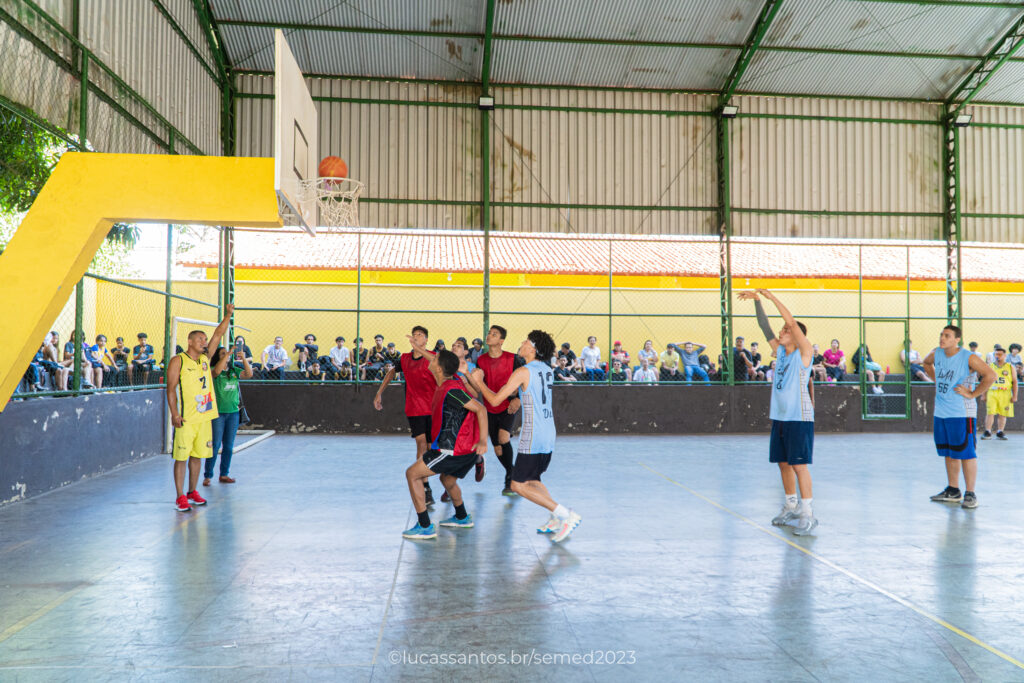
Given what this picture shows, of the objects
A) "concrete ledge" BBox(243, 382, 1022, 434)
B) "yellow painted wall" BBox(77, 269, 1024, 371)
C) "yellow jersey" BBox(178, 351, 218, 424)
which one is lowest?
"concrete ledge" BBox(243, 382, 1022, 434)

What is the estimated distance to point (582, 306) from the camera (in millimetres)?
24172

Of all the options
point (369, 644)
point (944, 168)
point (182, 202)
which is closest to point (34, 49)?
point (182, 202)

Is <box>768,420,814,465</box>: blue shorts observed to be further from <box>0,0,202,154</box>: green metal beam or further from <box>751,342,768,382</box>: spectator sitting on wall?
<box>751,342,768,382</box>: spectator sitting on wall

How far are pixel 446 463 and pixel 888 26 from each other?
16225 mm

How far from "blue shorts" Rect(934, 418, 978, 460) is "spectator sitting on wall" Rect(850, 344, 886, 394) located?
9.74 m

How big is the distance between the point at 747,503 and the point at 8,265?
725cm

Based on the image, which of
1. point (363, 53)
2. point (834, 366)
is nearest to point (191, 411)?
point (363, 53)

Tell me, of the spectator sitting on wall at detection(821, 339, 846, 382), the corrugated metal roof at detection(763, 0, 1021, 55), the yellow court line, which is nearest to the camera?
the yellow court line

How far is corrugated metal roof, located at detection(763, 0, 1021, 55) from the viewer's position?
1705 centimetres

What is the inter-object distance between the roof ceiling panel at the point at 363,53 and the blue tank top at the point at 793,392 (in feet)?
41.2

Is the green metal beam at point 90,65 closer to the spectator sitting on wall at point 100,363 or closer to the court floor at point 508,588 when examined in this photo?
the spectator sitting on wall at point 100,363

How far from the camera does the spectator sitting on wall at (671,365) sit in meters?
18.7

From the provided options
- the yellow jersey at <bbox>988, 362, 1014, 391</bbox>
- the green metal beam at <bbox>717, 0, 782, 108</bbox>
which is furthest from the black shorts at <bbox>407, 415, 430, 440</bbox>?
the yellow jersey at <bbox>988, 362, 1014, 391</bbox>

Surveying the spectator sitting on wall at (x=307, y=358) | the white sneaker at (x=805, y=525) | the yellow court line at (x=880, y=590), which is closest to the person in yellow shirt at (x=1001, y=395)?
the yellow court line at (x=880, y=590)
